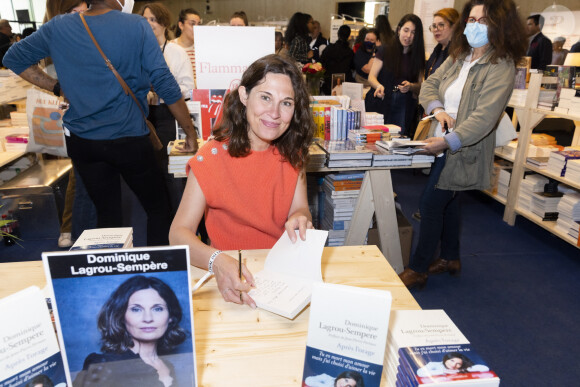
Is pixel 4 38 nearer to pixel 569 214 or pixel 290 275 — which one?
pixel 290 275

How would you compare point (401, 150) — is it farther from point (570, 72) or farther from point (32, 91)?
point (32, 91)

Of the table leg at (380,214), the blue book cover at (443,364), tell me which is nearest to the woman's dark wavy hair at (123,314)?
the blue book cover at (443,364)

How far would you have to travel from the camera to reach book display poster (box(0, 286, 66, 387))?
67 cm

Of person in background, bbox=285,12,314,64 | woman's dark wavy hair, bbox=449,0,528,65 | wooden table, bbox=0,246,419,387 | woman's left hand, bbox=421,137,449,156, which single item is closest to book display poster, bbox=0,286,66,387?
wooden table, bbox=0,246,419,387

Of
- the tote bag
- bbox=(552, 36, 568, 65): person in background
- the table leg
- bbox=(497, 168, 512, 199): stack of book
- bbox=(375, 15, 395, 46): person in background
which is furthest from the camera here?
bbox=(552, 36, 568, 65): person in background

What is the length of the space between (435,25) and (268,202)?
2943 millimetres

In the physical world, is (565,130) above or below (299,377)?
below

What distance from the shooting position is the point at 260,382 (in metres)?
0.90

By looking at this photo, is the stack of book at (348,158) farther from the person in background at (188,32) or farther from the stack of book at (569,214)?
the person in background at (188,32)

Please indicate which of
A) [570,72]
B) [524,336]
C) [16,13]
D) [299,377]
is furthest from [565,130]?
[16,13]

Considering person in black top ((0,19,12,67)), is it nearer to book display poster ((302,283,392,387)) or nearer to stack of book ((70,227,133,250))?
stack of book ((70,227,133,250))

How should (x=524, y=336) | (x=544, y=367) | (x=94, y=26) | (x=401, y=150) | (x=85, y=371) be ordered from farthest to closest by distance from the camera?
(x=401, y=150) < (x=524, y=336) < (x=544, y=367) < (x=94, y=26) < (x=85, y=371)

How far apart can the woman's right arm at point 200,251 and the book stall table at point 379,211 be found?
3.74ft

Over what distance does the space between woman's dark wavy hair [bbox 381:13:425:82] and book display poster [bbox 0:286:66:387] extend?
410 cm
